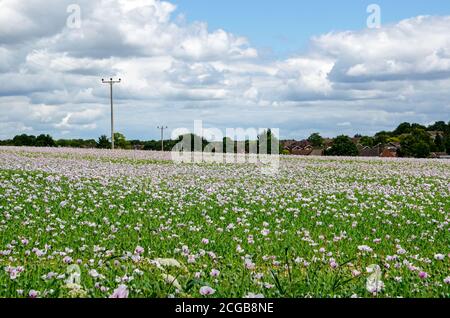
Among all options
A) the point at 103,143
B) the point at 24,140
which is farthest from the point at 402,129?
the point at 24,140

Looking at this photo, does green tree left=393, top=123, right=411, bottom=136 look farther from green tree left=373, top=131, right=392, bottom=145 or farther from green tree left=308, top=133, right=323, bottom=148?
green tree left=308, top=133, right=323, bottom=148

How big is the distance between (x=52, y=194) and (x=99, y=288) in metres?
10.1

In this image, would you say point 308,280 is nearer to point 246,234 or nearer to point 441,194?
point 246,234

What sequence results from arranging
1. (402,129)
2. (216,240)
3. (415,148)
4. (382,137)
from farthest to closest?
(402,129) < (382,137) < (415,148) < (216,240)

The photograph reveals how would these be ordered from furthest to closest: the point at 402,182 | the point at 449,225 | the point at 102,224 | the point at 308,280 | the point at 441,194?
the point at 402,182, the point at 441,194, the point at 449,225, the point at 102,224, the point at 308,280

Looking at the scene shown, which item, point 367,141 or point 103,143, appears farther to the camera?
point 367,141

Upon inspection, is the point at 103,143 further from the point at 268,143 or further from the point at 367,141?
the point at 367,141

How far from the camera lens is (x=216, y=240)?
10156 millimetres

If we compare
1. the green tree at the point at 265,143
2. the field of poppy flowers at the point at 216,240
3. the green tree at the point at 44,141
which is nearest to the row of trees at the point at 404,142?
the green tree at the point at 265,143

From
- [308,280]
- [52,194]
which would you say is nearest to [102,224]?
[52,194]

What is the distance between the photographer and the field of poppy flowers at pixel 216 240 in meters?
6.66

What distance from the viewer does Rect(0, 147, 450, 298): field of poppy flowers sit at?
6.66 meters

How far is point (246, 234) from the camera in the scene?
1098 centimetres

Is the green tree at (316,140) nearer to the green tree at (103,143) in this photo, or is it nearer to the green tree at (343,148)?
the green tree at (343,148)
